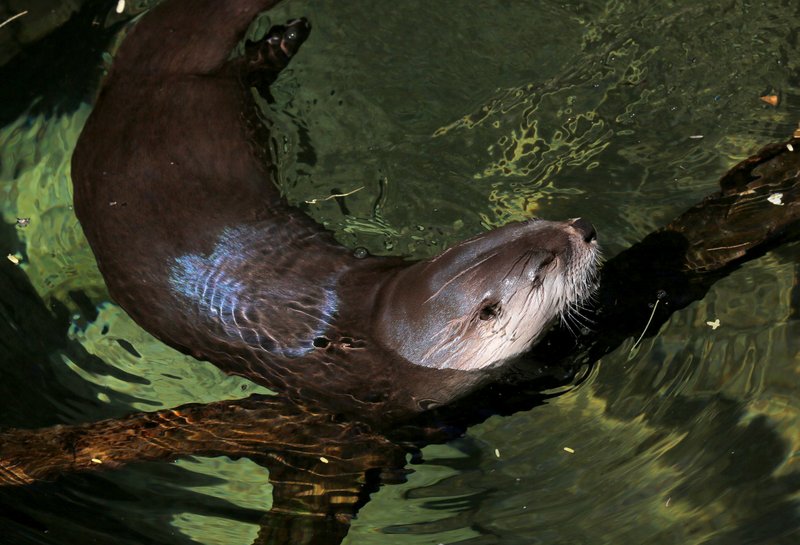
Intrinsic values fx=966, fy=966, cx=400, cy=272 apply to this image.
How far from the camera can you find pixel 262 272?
3584 millimetres

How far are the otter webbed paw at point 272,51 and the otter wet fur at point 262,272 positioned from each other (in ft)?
1.93

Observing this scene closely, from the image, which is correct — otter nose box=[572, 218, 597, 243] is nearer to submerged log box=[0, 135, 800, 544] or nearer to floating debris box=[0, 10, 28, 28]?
submerged log box=[0, 135, 800, 544]

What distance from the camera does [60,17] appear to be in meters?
4.92

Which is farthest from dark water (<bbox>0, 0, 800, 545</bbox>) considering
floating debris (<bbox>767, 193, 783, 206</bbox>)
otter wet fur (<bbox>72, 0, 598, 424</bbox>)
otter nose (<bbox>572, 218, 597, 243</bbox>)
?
otter nose (<bbox>572, 218, 597, 243</bbox>)

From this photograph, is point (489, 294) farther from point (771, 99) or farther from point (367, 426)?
point (771, 99)

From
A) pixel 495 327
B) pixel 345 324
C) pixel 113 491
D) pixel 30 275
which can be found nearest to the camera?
pixel 495 327

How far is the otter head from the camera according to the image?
3166 millimetres

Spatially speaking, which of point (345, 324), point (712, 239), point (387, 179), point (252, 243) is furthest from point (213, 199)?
point (712, 239)

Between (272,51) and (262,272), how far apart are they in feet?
4.64

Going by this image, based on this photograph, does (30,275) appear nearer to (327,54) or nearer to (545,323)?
(327,54)

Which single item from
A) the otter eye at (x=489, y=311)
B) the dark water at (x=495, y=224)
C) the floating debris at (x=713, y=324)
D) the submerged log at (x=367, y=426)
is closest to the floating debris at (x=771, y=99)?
the dark water at (x=495, y=224)

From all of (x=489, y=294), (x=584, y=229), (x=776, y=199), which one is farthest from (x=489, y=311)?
(x=776, y=199)

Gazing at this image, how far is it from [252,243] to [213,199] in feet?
0.71

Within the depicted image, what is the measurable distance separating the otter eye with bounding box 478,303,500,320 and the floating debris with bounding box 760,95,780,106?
2124 mm
